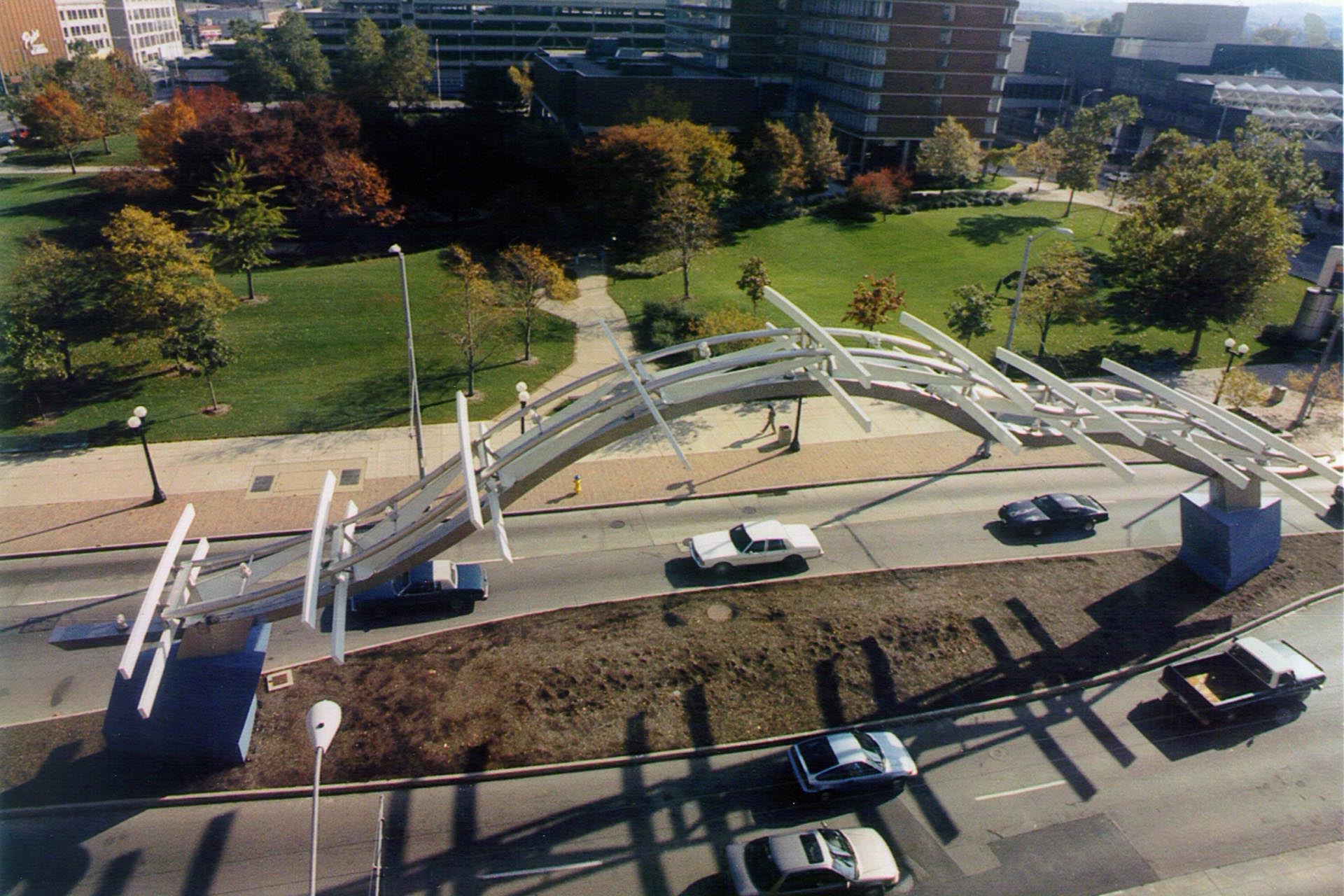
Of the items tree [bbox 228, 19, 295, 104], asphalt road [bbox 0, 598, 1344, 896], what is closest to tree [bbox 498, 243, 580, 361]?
asphalt road [bbox 0, 598, 1344, 896]

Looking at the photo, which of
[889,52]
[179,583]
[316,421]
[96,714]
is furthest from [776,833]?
[889,52]

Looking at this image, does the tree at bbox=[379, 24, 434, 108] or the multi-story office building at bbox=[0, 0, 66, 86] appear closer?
the tree at bbox=[379, 24, 434, 108]

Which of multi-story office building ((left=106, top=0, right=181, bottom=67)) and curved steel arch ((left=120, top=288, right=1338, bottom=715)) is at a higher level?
multi-story office building ((left=106, top=0, right=181, bottom=67))

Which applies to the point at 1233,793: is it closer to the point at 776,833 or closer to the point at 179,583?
the point at 776,833

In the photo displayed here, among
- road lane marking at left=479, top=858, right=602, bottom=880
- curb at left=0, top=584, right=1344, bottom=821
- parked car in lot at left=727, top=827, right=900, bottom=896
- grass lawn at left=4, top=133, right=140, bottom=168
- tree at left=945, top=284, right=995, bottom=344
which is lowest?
road lane marking at left=479, top=858, right=602, bottom=880

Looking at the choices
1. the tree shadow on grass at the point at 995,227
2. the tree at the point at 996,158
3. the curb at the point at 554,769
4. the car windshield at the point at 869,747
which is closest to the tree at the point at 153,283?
the curb at the point at 554,769

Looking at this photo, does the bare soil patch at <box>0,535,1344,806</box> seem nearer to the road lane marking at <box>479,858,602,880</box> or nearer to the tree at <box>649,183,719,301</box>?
the road lane marking at <box>479,858,602,880</box>

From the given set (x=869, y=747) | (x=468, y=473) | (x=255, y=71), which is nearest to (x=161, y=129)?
(x=255, y=71)
